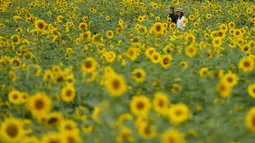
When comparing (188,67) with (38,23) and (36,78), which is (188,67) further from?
(38,23)

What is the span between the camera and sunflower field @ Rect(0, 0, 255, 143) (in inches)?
114

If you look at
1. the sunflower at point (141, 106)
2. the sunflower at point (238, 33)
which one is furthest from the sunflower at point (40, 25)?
the sunflower at point (141, 106)

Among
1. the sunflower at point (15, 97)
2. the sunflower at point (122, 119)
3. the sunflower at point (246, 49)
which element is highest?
the sunflower at point (246, 49)

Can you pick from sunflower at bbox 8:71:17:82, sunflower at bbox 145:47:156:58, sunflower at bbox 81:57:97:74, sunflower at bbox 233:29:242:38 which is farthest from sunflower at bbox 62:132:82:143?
sunflower at bbox 233:29:242:38

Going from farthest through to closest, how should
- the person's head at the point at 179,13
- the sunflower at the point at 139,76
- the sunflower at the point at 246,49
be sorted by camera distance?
the person's head at the point at 179,13 → the sunflower at the point at 246,49 → the sunflower at the point at 139,76

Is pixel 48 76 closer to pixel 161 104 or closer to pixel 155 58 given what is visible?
pixel 155 58

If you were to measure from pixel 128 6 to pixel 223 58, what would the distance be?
6530 mm

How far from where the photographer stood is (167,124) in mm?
2955

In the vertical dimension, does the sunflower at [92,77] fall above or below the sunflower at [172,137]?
below

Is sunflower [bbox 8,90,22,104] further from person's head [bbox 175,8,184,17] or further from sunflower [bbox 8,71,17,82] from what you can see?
person's head [bbox 175,8,184,17]

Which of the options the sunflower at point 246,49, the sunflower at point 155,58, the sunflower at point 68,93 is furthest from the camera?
the sunflower at point 246,49

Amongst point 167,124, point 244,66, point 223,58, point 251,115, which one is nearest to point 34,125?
point 167,124

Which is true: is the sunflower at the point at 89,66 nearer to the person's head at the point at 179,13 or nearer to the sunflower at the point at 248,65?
the sunflower at the point at 248,65

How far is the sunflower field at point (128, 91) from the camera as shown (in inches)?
114
